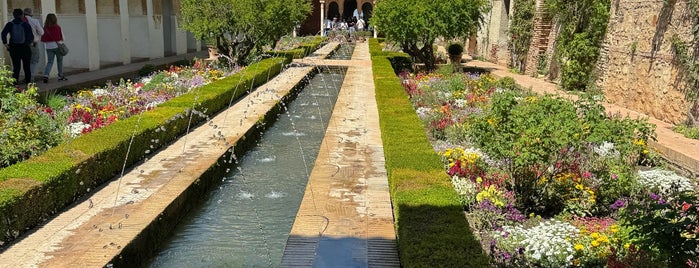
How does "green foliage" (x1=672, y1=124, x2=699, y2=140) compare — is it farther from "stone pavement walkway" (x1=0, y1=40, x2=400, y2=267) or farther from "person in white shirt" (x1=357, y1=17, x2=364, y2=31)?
"person in white shirt" (x1=357, y1=17, x2=364, y2=31)

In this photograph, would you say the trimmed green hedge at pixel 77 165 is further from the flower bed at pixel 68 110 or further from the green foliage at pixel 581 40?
the green foliage at pixel 581 40

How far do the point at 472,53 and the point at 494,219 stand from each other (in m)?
21.0

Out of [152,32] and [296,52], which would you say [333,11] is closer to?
[296,52]

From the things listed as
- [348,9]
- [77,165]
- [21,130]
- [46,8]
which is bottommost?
[77,165]

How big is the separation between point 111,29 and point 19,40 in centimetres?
553

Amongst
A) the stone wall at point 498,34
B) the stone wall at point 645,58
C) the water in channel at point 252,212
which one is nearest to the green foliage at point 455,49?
the stone wall at point 498,34

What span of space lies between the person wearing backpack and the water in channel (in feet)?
17.1

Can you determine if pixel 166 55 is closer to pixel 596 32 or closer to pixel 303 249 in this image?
pixel 596 32

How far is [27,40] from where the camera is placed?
1089cm

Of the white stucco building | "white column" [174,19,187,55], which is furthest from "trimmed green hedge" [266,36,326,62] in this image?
the white stucco building

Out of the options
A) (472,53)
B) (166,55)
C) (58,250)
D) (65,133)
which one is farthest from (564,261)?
(472,53)

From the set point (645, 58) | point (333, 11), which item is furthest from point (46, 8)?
point (333, 11)

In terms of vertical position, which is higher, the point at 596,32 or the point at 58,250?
the point at 596,32

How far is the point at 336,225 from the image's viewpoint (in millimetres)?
4586
